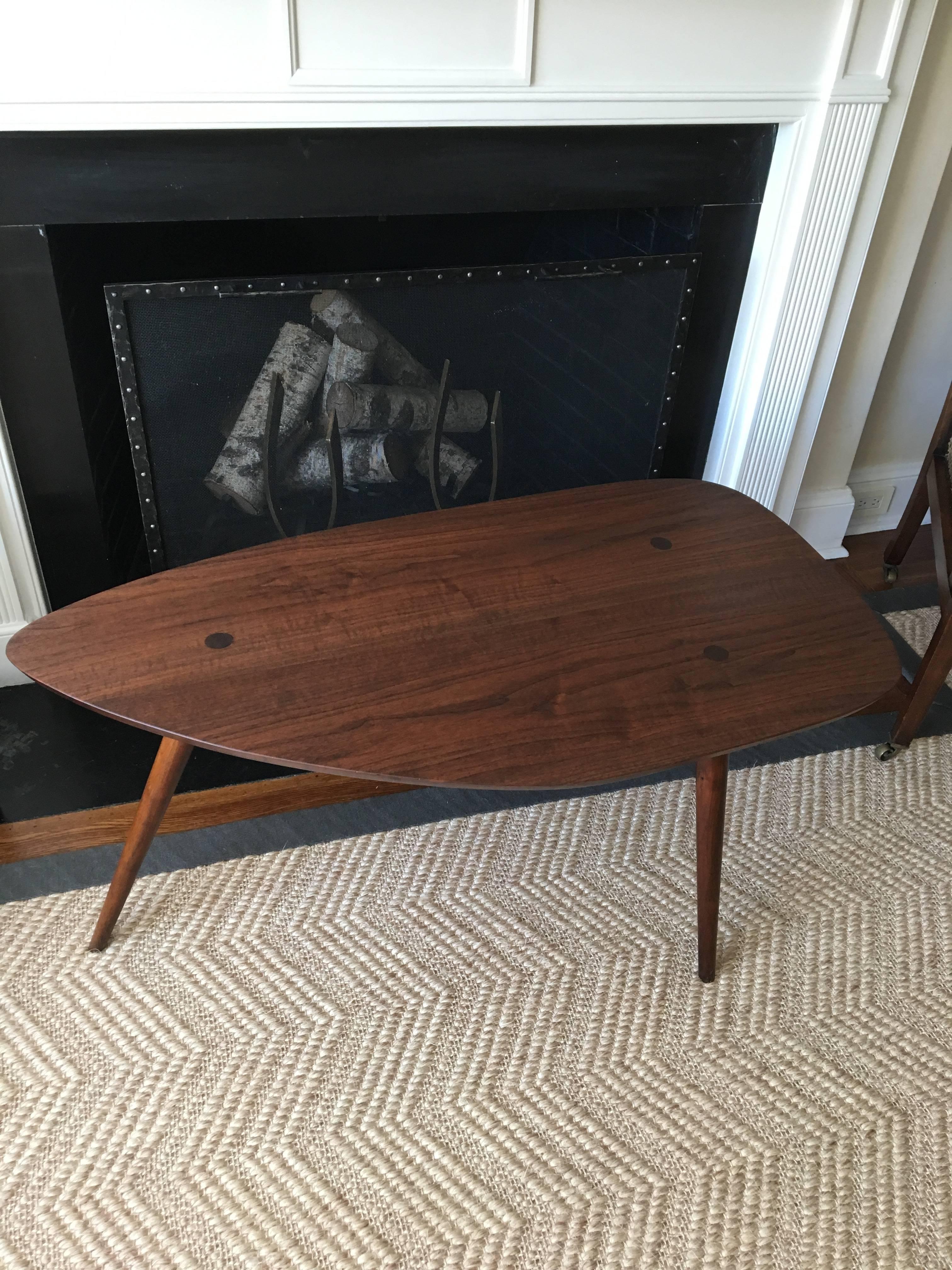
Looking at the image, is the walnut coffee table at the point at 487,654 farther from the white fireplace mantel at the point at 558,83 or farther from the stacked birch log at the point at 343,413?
the white fireplace mantel at the point at 558,83

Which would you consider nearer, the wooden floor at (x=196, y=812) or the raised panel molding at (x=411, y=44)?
the raised panel molding at (x=411, y=44)

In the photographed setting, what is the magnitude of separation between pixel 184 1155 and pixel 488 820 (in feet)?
1.96

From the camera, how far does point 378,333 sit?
1.55 metres

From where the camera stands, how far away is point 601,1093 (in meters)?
1.15

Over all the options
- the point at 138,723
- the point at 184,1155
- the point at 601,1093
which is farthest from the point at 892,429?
the point at 184,1155

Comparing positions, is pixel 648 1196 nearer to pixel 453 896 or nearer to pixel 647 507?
pixel 453 896

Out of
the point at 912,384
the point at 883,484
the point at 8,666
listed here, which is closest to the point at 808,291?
the point at 912,384

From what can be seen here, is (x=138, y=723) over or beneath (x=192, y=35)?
beneath

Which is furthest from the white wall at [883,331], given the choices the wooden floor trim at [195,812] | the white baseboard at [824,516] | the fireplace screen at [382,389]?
the wooden floor trim at [195,812]

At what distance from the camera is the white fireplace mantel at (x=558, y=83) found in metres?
1.19

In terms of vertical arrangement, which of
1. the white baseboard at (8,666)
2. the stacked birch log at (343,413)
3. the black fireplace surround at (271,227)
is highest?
the black fireplace surround at (271,227)

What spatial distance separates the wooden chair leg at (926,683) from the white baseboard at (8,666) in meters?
1.38

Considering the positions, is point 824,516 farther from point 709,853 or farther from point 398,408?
point 709,853

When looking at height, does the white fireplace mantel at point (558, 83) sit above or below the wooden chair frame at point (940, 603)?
above
